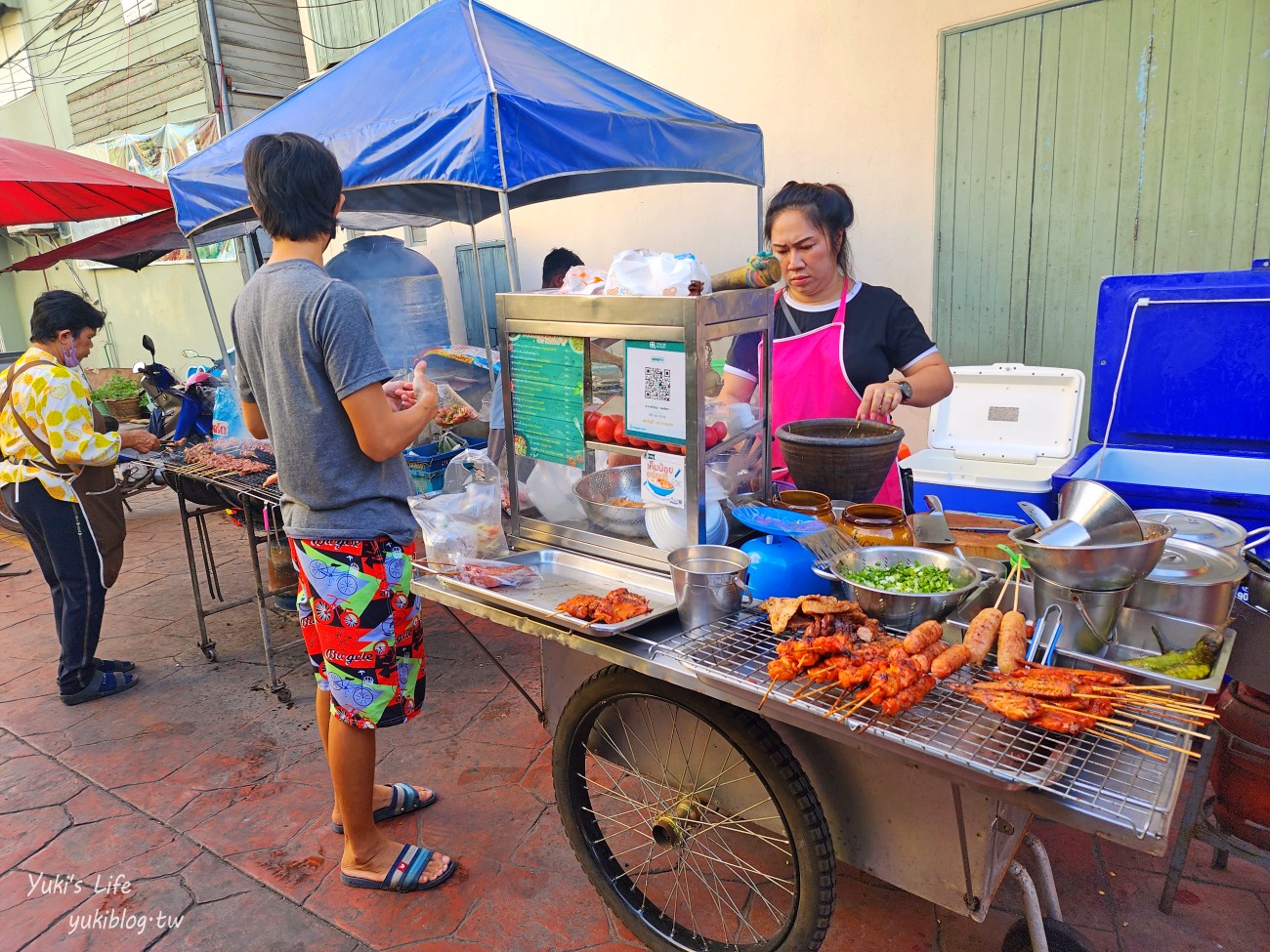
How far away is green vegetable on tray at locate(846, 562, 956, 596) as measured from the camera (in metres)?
1.86

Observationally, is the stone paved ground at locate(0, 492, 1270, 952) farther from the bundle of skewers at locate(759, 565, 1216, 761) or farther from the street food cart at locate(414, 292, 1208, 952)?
the bundle of skewers at locate(759, 565, 1216, 761)

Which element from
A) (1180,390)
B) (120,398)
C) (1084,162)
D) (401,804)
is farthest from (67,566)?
(120,398)

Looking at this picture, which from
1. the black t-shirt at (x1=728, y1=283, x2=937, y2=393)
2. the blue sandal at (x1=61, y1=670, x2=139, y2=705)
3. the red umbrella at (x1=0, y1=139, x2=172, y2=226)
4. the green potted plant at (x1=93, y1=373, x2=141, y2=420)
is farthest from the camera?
the green potted plant at (x1=93, y1=373, x2=141, y2=420)

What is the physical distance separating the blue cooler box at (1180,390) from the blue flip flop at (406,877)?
2725 mm

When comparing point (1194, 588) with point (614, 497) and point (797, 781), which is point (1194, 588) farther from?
point (614, 497)

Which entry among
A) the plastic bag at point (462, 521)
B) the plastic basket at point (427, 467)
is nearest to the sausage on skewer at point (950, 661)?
the plastic bag at point (462, 521)

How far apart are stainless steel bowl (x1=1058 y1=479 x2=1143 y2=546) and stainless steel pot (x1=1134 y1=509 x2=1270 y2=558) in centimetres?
27

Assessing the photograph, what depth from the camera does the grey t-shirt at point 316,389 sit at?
2.23 m

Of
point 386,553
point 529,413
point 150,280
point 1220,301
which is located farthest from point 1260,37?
point 150,280

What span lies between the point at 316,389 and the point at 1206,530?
2.47 metres

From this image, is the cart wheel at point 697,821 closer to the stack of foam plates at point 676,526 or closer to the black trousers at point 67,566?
the stack of foam plates at point 676,526

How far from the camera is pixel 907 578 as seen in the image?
1.91 m

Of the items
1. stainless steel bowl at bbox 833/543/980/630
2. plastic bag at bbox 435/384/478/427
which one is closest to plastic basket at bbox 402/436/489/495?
plastic bag at bbox 435/384/478/427

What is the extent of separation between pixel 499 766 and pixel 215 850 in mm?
1184
